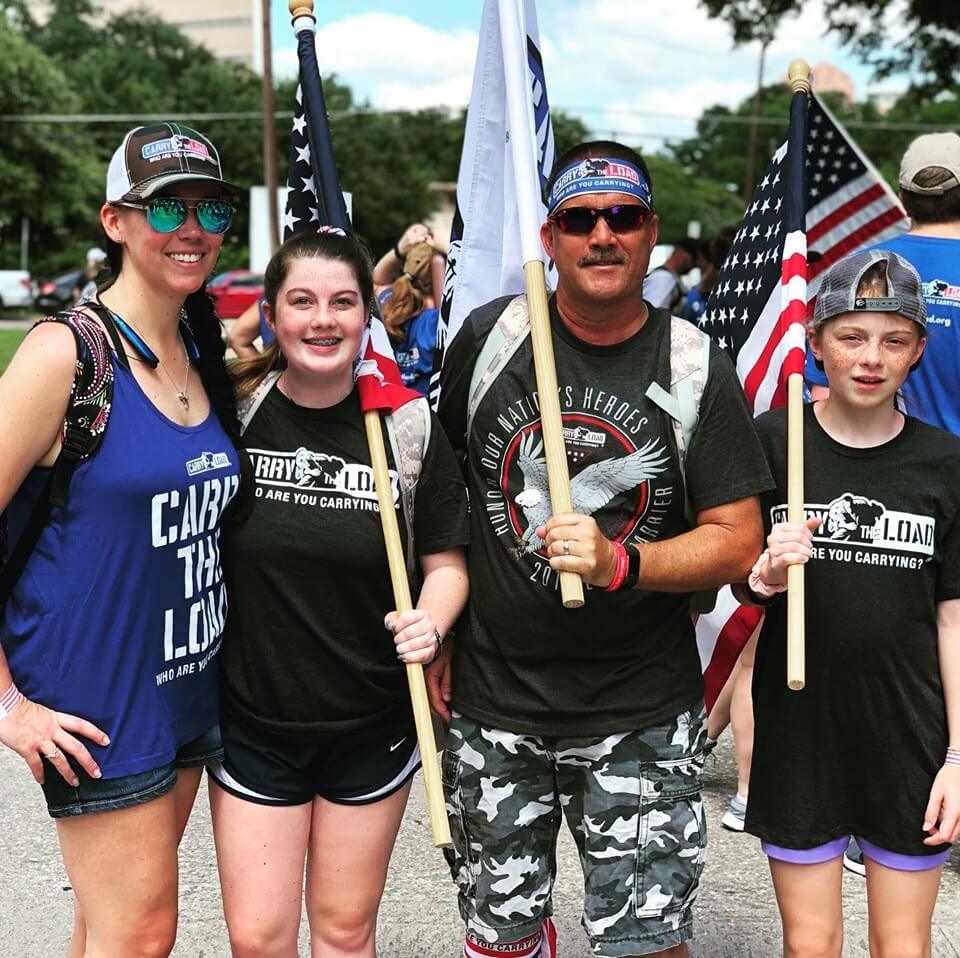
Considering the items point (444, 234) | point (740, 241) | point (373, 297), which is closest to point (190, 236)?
point (373, 297)

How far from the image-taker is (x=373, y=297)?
122 inches

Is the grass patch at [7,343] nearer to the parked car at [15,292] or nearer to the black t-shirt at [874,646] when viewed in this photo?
the parked car at [15,292]

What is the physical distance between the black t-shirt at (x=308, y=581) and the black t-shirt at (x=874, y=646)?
0.94 meters

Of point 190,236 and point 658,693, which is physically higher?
point 190,236

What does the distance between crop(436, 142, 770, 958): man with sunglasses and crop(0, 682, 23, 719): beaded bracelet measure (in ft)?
3.15

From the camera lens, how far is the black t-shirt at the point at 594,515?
2797mm

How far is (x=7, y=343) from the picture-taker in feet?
73.2

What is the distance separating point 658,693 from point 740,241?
146 centimetres

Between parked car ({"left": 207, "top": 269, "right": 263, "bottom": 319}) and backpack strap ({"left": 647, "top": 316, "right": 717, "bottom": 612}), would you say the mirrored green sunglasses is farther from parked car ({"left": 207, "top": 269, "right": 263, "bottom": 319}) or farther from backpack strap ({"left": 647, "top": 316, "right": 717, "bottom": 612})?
parked car ({"left": 207, "top": 269, "right": 263, "bottom": 319})

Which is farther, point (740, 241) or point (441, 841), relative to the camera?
point (740, 241)

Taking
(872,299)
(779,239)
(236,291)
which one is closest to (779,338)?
(779,239)

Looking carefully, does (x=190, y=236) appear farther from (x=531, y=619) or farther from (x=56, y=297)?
(x=56, y=297)

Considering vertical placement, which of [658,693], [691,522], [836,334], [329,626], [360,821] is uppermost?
[836,334]

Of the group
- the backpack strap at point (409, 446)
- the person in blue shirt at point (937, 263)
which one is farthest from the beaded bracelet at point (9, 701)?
the person in blue shirt at point (937, 263)
